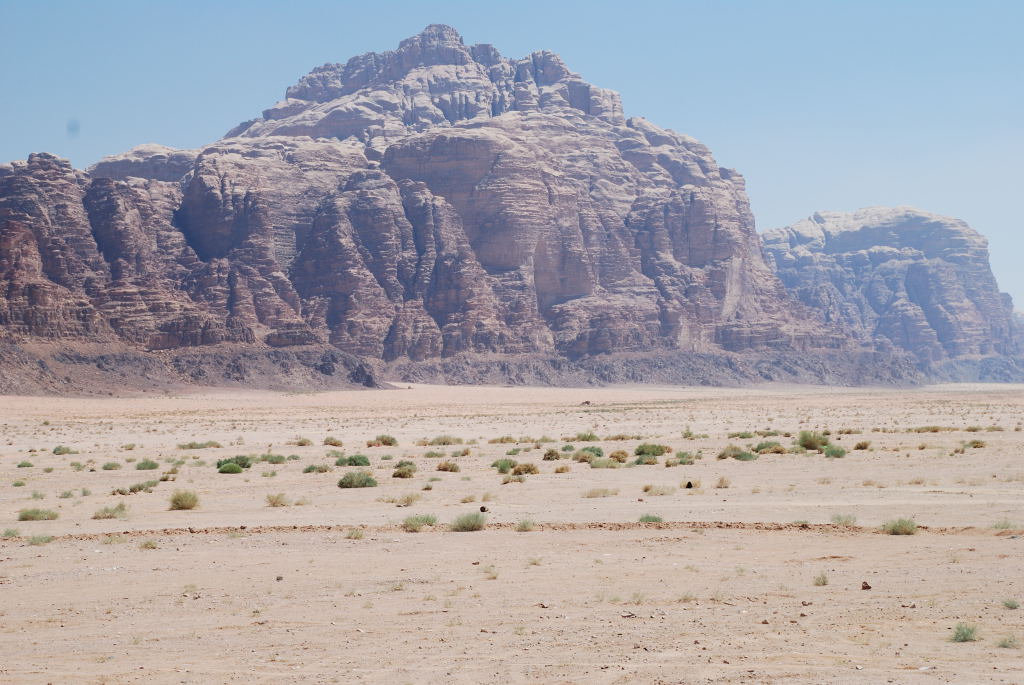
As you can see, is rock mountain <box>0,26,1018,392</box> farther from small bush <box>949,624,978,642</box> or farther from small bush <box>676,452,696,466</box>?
small bush <box>949,624,978,642</box>

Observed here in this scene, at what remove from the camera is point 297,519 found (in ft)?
73.8

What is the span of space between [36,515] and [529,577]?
12.1 metres

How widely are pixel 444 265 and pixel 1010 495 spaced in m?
148

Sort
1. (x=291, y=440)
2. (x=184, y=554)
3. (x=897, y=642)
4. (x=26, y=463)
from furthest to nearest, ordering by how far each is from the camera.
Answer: (x=291, y=440) → (x=26, y=463) → (x=184, y=554) → (x=897, y=642)

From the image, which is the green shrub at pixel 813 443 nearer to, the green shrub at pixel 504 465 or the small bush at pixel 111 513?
the green shrub at pixel 504 465

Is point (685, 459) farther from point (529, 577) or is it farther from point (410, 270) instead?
point (410, 270)

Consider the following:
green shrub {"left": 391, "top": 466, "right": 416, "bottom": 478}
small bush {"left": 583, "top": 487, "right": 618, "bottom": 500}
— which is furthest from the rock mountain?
small bush {"left": 583, "top": 487, "right": 618, "bottom": 500}

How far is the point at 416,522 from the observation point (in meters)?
20.5

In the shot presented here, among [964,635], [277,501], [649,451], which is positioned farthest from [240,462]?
[964,635]

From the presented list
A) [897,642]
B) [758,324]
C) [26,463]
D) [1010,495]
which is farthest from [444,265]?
[897,642]

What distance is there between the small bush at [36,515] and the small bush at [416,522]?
7.42 m

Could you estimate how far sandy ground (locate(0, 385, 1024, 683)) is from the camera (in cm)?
1096

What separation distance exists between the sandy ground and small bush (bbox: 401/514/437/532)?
17 centimetres

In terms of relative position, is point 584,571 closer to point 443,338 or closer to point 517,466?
point 517,466
